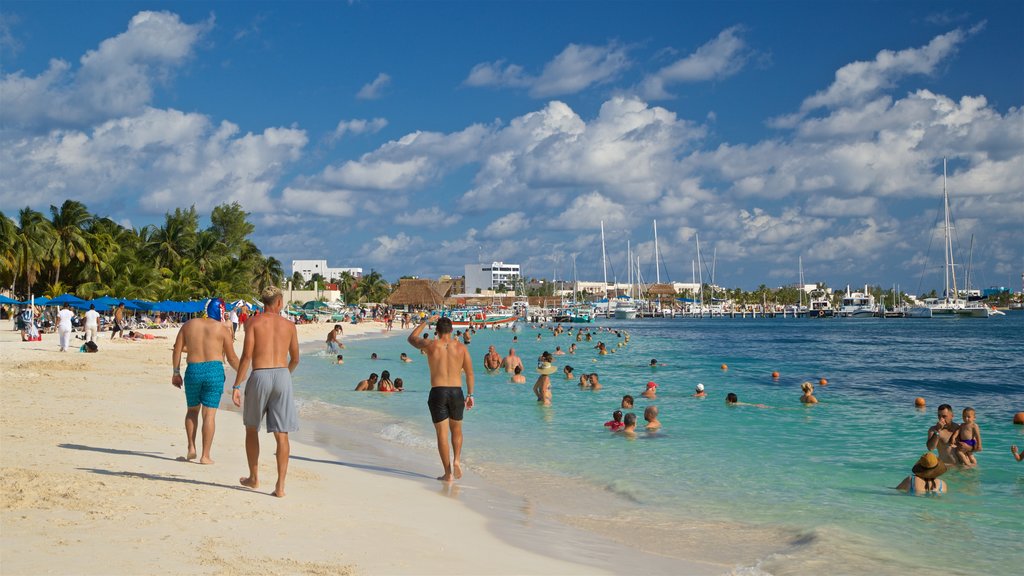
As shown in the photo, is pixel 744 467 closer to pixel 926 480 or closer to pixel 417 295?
pixel 926 480

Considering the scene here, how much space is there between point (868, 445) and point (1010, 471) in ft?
8.04

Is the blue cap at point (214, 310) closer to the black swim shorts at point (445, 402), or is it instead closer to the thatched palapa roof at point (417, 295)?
the black swim shorts at point (445, 402)

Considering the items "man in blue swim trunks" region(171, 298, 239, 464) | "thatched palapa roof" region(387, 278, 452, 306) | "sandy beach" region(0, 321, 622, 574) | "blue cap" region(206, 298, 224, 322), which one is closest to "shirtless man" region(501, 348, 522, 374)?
"sandy beach" region(0, 321, 622, 574)

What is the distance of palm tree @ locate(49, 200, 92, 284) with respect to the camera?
4866 centimetres

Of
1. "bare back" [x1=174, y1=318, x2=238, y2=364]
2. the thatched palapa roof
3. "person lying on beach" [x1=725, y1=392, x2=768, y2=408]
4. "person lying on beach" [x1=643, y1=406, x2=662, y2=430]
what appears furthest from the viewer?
the thatched palapa roof

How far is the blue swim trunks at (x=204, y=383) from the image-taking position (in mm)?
7574

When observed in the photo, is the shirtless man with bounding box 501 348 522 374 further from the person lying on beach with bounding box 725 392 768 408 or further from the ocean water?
the person lying on beach with bounding box 725 392 768 408

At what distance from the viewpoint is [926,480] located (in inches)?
366

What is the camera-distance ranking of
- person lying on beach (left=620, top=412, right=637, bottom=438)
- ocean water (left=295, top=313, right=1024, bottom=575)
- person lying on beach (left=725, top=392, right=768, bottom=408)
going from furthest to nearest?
person lying on beach (left=725, top=392, right=768, bottom=408) → person lying on beach (left=620, top=412, right=637, bottom=438) → ocean water (left=295, top=313, right=1024, bottom=575)

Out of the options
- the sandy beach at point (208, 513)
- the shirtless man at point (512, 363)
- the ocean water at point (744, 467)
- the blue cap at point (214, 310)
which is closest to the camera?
the sandy beach at point (208, 513)

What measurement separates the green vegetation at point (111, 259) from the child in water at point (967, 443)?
47.1 meters

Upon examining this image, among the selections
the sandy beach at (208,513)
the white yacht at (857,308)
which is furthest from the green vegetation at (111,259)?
the white yacht at (857,308)

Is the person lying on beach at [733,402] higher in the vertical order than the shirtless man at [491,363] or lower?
lower

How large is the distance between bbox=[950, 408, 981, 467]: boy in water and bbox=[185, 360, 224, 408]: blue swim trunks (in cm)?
1002
